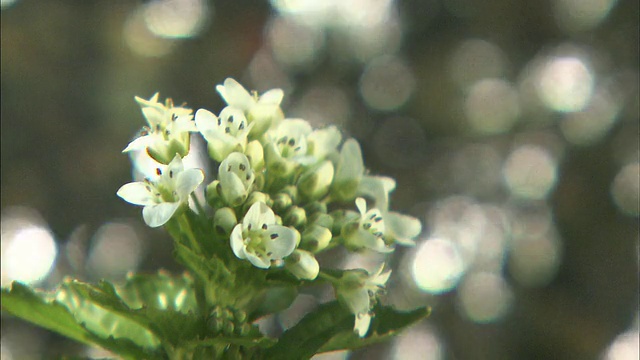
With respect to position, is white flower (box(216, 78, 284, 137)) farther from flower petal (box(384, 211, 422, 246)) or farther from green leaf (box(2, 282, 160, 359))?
green leaf (box(2, 282, 160, 359))

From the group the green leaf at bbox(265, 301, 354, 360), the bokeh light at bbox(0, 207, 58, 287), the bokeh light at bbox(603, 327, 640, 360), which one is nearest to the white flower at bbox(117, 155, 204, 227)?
the green leaf at bbox(265, 301, 354, 360)

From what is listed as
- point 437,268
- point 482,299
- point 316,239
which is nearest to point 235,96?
point 316,239

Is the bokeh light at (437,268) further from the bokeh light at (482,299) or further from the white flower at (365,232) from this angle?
the white flower at (365,232)

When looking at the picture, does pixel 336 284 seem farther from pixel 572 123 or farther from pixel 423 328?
pixel 572 123

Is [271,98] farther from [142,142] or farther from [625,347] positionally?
[625,347]

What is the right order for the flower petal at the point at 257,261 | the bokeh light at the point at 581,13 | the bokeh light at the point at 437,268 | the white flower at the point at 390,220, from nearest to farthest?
the flower petal at the point at 257,261 < the white flower at the point at 390,220 < the bokeh light at the point at 437,268 < the bokeh light at the point at 581,13

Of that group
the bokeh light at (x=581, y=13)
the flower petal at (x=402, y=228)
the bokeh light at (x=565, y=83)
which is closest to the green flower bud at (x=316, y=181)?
→ the flower petal at (x=402, y=228)

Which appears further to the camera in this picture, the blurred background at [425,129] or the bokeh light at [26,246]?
the blurred background at [425,129]

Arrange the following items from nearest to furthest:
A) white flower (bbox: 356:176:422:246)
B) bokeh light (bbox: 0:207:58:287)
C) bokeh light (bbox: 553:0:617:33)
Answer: white flower (bbox: 356:176:422:246)
bokeh light (bbox: 0:207:58:287)
bokeh light (bbox: 553:0:617:33)
